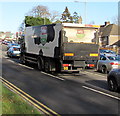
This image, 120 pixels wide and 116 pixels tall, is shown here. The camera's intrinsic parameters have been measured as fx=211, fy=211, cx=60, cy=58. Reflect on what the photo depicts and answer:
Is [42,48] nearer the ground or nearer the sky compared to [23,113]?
nearer the sky

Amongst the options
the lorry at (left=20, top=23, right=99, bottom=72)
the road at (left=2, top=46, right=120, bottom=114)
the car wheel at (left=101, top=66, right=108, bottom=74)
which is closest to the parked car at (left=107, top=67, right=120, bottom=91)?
the road at (left=2, top=46, right=120, bottom=114)

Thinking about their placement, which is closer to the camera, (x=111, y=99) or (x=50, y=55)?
(x=111, y=99)

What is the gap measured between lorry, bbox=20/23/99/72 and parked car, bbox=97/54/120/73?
6.18ft

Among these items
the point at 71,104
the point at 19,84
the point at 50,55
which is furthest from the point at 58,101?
the point at 50,55

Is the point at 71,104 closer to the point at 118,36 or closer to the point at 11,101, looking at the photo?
the point at 11,101

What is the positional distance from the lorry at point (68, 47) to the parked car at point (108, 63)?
1.88 meters

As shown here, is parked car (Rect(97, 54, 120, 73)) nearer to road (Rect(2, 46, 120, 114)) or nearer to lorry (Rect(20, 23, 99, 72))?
lorry (Rect(20, 23, 99, 72))

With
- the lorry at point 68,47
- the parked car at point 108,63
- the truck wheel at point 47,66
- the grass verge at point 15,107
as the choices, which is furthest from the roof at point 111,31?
the grass verge at point 15,107

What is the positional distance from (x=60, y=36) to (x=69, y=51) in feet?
3.70

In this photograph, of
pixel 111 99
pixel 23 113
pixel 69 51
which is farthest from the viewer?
pixel 69 51

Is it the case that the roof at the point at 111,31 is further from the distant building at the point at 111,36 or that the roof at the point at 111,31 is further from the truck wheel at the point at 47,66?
the truck wheel at the point at 47,66

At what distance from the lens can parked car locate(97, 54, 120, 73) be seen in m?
15.6

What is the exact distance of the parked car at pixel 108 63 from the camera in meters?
15.6

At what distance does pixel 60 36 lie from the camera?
530 inches
